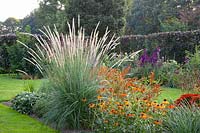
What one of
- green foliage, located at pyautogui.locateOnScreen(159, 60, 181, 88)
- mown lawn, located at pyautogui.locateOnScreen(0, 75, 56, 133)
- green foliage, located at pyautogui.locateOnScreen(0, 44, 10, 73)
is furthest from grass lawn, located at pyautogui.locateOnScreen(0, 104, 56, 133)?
green foliage, located at pyautogui.locateOnScreen(0, 44, 10, 73)

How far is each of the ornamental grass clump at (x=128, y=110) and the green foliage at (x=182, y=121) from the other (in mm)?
100

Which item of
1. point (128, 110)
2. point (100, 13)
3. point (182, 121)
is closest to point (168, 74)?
point (128, 110)

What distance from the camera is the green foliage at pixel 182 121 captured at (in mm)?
4055

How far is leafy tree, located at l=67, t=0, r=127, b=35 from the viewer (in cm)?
1897

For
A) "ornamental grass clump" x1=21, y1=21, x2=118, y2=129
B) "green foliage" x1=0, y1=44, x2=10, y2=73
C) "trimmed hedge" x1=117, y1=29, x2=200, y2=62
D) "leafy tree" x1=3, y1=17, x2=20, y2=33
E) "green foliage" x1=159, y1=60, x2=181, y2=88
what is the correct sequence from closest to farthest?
"ornamental grass clump" x1=21, y1=21, x2=118, y2=129
"green foliage" x1=159, y1=60, x2=181, y2=88
"trimmed hedge" x1=117, y1=29, x2=200, y2=62
"green foliage" x1=0, y1=44, x2=10, y2=73
"leafy tree" x1=3, y1=17, x2=20, y2=33

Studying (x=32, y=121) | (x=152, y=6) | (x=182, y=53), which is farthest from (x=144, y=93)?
(x=152, y=6)

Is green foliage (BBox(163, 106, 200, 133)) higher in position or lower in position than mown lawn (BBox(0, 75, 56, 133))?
higher

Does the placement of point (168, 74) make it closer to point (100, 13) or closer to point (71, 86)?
point (71, 86)

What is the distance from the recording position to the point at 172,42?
13.1 m

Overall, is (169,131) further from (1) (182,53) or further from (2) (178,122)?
(1) (182,53)

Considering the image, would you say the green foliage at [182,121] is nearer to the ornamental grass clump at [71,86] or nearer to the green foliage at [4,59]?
the ornamental grass clump at [71,86]

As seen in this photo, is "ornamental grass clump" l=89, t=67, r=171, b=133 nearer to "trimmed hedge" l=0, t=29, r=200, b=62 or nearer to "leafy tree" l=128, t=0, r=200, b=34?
"trimmed hedge" l=0, t=29, r=200, b=62

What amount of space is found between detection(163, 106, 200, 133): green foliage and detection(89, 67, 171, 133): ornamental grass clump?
0.33 ft

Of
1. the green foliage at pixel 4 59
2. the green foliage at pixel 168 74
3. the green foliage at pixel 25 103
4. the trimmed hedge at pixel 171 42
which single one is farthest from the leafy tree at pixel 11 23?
the green foliage at pixel 25 103
